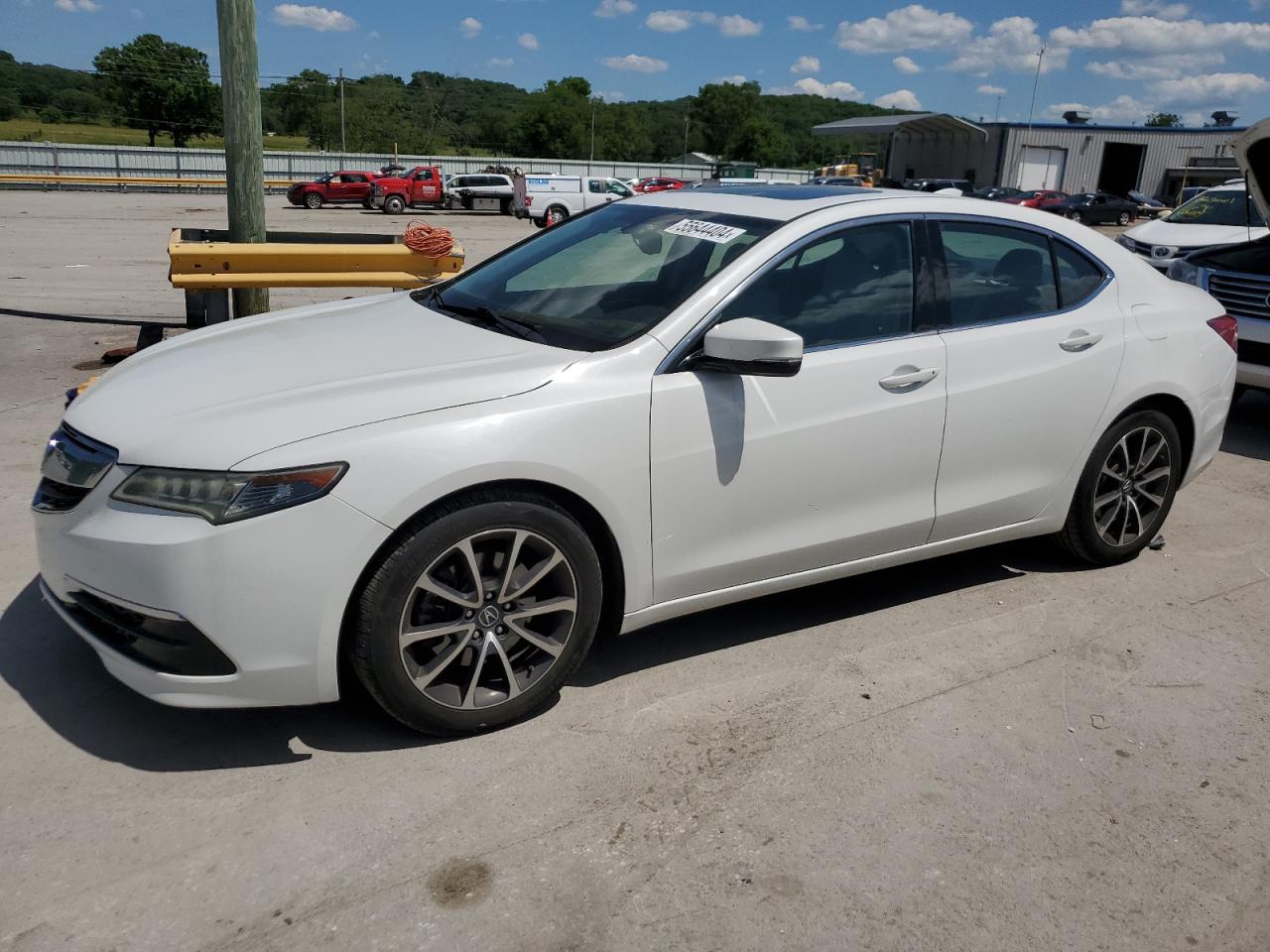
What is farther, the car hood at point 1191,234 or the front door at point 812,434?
the car hood at point 1191,234

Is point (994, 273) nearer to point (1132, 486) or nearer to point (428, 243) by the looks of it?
point (1132, 486)

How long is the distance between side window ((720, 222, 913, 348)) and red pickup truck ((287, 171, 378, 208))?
39.7 metres

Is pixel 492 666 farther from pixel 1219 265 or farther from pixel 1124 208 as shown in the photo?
pixel 1124 208

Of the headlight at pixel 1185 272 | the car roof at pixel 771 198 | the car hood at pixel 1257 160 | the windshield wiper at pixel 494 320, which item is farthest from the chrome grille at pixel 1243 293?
the windshield wiper at pixel 494 320

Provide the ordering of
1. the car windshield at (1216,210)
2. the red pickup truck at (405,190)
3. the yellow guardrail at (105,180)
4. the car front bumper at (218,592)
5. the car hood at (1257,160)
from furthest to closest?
1. the yellow guardrail at (105,180)
2. the red pickup truck at (405,190)
3. the car windshield at (1216,210)
4. the car hood at (1257,160)
5. the car front bumper at (218,592)

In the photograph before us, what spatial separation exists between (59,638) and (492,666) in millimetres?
1675

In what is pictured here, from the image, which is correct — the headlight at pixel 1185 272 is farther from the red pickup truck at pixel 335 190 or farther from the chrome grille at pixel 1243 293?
the red pickup truck at pixel 335 190

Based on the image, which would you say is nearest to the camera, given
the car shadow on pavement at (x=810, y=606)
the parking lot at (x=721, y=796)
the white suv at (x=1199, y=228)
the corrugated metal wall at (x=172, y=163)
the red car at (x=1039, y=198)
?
the parking lot at (x=721, y=796)

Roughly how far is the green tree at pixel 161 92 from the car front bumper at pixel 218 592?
315 feet

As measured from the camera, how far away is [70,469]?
118 inches

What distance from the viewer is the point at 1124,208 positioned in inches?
1906

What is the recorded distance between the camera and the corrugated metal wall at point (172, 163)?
47469 mm

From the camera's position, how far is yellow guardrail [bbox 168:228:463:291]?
7039 millimetres

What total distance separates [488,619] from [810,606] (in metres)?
1.70
